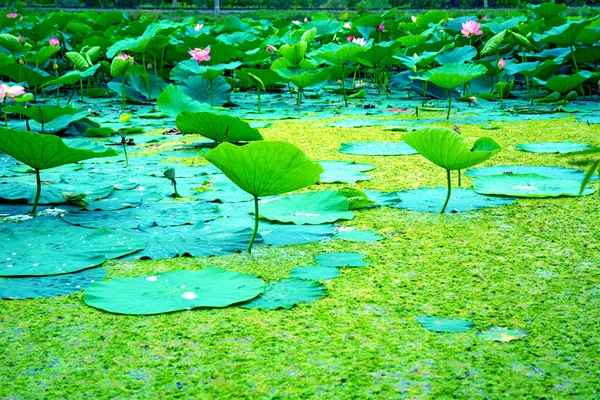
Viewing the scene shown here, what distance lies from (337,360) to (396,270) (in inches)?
16.3

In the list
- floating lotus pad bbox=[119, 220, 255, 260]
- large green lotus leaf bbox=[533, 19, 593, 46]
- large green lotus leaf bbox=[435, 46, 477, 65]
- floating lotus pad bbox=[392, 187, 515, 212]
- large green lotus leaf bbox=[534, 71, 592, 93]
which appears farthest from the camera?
large green lotus leaf bbox=[435, 46, 477, 65]

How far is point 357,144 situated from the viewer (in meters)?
2.81

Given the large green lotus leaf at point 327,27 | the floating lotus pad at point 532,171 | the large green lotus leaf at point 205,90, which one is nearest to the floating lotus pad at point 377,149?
the floating lotus pad at point 532,171

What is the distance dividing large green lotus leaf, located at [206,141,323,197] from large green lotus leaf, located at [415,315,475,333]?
1.40ft

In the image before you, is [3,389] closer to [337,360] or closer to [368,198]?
[337,360]

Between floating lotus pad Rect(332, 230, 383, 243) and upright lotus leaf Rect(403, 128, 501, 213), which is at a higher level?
upright lotus leaf Rect(403, 128, 501, 213)

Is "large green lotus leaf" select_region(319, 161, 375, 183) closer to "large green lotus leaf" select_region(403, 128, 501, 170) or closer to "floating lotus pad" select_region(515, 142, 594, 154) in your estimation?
"large green lotus leaf" select_region(403, 128, 501, 170)

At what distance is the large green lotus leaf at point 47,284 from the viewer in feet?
4.03

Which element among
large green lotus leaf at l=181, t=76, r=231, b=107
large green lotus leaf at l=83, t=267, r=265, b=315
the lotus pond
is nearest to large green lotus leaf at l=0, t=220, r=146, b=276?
the lotus pond

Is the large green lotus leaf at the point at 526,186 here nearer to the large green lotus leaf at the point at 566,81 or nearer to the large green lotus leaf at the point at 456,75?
the large green lotus leaf at the point at 456,75

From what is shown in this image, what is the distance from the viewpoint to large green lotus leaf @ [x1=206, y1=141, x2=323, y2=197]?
133cm

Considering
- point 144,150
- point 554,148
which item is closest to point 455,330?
point 554,148

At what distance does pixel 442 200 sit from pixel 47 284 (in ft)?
3.59

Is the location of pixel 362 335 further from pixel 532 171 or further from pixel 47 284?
pixel 532 171
